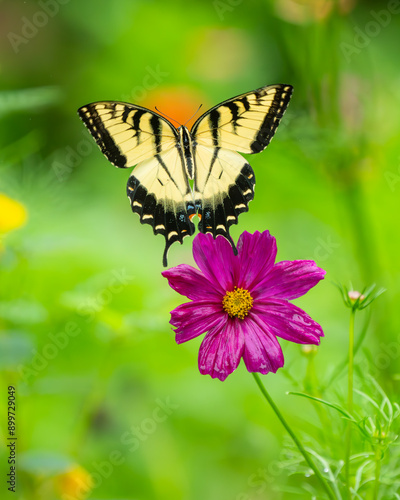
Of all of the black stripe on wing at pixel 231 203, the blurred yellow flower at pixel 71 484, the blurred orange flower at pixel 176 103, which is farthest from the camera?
the blurred orange flower at pixel 176 103

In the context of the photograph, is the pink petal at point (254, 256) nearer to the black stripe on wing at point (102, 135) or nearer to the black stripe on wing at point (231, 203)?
the black stripe on wing at point (231, 203)

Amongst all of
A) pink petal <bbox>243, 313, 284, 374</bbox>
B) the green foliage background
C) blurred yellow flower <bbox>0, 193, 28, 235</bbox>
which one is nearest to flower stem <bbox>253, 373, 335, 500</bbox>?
pink petal <bbox>243, 313, 284, 374</bbox>

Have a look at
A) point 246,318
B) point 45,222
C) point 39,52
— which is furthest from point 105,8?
point 246,318

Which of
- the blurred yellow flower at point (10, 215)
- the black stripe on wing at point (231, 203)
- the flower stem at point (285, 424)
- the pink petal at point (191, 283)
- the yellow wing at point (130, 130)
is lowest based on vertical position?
the flower stem at point (285, 424)

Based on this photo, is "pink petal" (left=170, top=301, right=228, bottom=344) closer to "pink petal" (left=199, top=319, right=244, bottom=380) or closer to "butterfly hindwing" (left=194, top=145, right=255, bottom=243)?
"pink petal" (left=199, top=319, right=244, bottom=380)

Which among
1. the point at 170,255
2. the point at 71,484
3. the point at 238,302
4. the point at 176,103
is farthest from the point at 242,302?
the point at 176,103

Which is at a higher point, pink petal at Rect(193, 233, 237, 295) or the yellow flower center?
pink petal at Rect(193, 233, 237, 295)

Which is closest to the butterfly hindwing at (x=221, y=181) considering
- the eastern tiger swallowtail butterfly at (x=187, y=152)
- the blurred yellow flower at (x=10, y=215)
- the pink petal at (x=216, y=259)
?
the eastern tiger swallowtail butterfly at (x=187, y=152)
